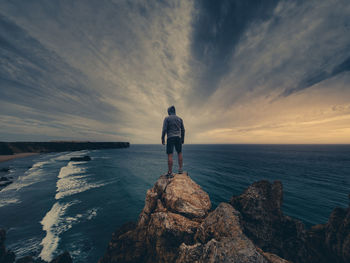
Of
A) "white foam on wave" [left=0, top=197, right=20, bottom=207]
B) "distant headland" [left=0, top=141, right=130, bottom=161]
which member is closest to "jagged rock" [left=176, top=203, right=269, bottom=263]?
"white foam on wave" [left=0, top=197, right=20, bottom=207]

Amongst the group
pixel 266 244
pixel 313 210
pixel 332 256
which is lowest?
pixel 313 210

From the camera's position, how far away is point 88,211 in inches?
405

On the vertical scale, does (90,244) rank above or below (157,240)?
below

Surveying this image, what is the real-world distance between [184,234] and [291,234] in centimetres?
542

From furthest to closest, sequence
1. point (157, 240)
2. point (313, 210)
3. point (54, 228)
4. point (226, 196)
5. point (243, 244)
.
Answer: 1. point (226, 196)
2. point (313, 210)
3. point (54, 228)
4. point (157, 240)
5. point (243, 244)

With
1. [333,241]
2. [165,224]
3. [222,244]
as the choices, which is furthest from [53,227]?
[333,241]

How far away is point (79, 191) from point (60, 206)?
3313mm

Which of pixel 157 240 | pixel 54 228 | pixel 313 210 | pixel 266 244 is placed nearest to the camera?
pixel 157 240

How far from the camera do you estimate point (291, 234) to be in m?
5.64

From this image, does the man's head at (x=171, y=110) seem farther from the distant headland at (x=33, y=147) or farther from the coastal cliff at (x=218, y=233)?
the distant headland at (x=33, y=147)

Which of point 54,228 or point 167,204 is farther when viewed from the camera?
point 54,228

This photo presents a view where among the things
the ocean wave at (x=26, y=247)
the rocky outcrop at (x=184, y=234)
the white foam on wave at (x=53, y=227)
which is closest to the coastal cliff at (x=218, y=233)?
the rocky outcrop at (x=184, y=234)

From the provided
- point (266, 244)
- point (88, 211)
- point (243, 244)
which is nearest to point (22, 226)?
point (88, 211)

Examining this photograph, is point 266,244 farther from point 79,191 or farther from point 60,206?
point 79,191
